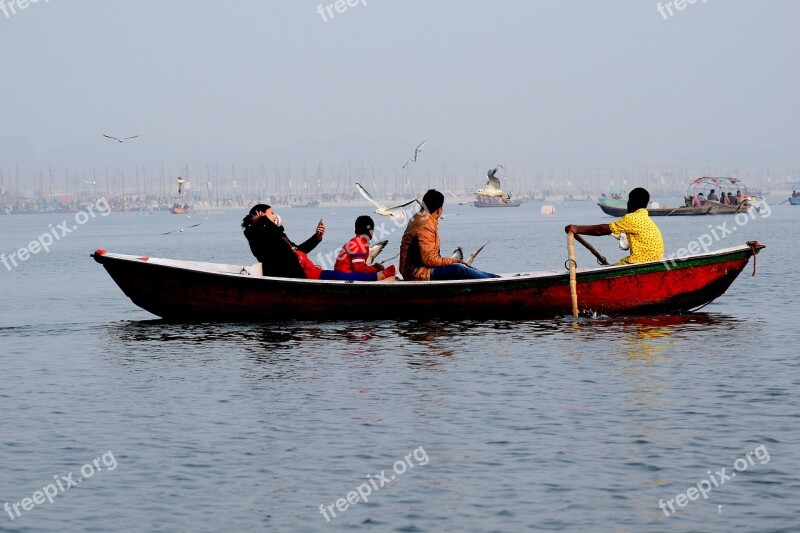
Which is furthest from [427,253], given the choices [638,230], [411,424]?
[411,424]

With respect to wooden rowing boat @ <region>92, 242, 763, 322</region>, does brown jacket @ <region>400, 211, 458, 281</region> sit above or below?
above

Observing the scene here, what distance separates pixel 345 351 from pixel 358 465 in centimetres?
733

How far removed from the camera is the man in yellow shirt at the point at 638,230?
19969 millimetres

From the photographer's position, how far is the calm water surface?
371 inches

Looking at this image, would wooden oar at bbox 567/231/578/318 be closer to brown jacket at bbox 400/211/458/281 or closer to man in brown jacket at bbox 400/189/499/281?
man in brown jacket at bbox 400/189/499/281

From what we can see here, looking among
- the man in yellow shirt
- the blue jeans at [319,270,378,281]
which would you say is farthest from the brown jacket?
the man in yellow shirt

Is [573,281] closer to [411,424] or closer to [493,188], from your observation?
[411,424]

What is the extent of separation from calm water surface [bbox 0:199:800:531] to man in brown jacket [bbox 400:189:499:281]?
0.89 meters

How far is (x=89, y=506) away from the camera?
976 cm

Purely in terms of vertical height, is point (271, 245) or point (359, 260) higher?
point (271, 245)

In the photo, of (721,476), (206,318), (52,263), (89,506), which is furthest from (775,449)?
(52,263)

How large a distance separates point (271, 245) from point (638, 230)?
19.9ft

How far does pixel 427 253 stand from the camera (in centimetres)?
2039

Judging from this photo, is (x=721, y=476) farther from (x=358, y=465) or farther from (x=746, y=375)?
(x=746, y=375)
